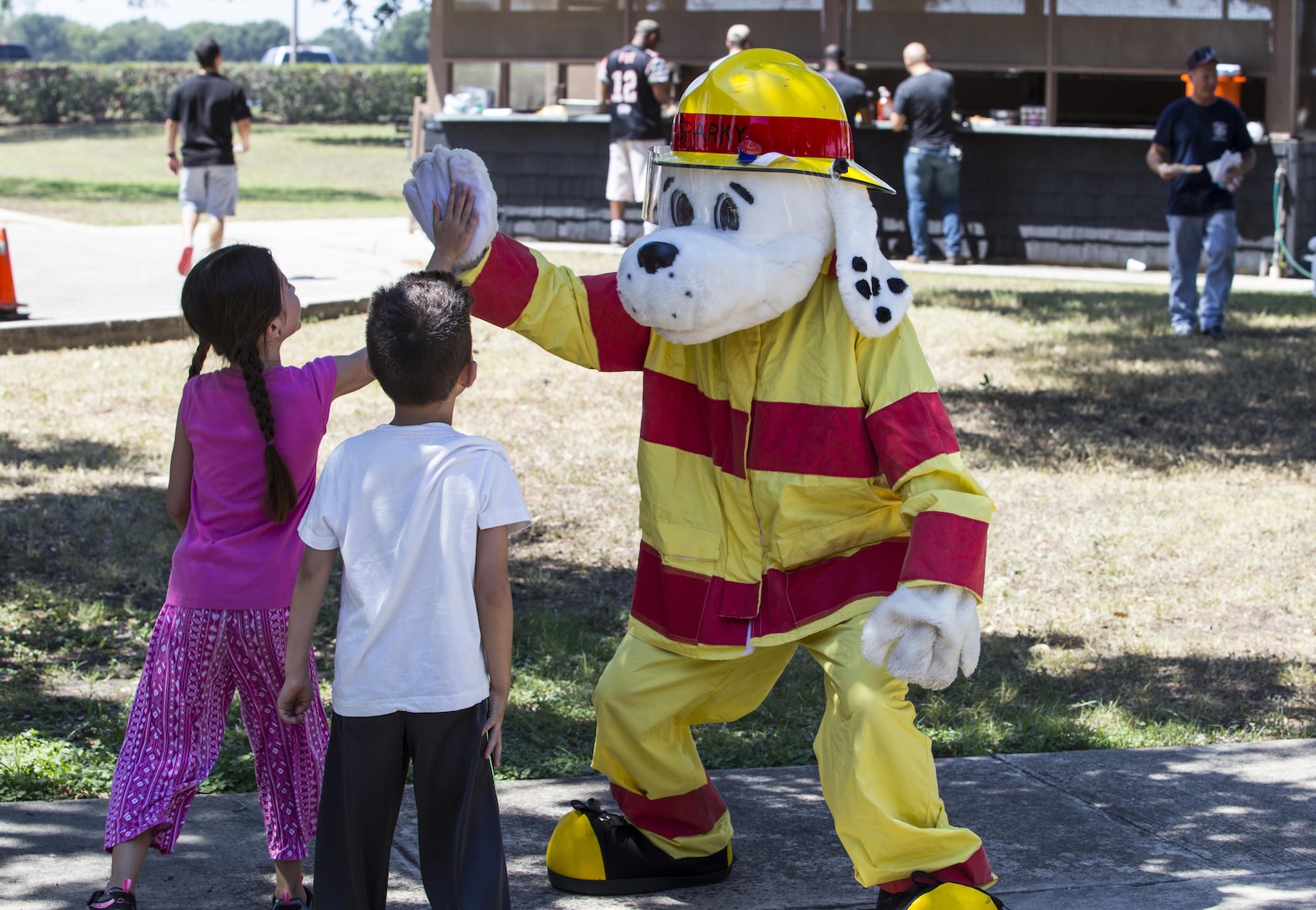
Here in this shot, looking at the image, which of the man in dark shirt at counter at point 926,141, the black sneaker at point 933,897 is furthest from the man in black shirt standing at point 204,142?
the black sneaker at point 933,897

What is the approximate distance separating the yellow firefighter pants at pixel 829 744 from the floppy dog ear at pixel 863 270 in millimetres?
600

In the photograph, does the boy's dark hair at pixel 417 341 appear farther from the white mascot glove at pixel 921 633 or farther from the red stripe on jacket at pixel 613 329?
the white mascot glove at pixel 921 633

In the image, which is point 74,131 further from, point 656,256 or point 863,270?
point 863,270

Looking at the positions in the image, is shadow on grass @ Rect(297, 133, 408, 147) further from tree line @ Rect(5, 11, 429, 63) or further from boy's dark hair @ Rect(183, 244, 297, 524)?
tree line @ Rect(5, 11, 429, 63)

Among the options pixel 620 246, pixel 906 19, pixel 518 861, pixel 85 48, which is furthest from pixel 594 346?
pixel 85 48

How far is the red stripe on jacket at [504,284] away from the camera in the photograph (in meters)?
3.23

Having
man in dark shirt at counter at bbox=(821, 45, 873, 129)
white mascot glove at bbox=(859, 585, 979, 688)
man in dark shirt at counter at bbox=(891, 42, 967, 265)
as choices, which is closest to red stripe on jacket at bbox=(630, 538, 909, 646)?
white mascot glove at bbox=(859, 585, 979, 688)

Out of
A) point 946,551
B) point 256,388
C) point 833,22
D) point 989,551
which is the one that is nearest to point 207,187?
point 833,22

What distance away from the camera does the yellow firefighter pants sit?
290cm

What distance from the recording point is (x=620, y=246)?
13891 millimetres

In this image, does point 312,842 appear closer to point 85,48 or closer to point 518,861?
point 518,861

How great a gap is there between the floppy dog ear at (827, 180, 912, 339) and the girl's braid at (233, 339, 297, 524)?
112 cm

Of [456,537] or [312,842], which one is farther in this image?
[312,842]

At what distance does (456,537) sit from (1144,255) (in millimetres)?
12162
